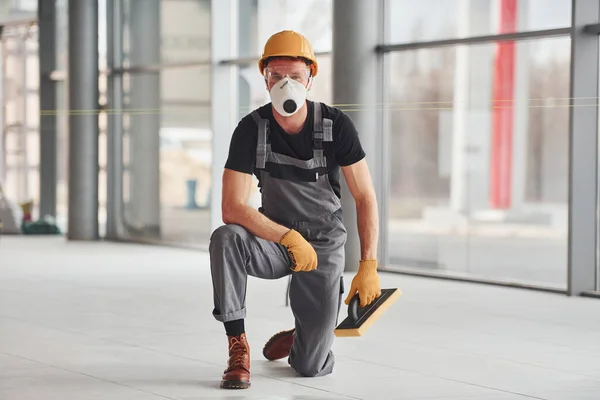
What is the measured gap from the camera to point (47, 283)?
796 cm

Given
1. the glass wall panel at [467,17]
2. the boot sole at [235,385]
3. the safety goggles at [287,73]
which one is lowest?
the boot sole at [235,385]

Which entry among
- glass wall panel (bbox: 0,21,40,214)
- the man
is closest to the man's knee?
the man

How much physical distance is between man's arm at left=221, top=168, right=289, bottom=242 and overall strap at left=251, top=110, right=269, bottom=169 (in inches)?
3.0

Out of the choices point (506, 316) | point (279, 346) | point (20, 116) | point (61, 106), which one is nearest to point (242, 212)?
point (279, 346)

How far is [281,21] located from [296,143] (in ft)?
20.7

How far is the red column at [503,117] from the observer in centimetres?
842

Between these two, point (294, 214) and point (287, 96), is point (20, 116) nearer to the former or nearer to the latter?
point (294, 214)

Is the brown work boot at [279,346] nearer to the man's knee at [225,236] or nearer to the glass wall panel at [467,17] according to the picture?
the man's knee at [225,236]

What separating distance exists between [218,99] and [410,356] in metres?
6.34

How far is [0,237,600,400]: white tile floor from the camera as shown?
4199 millimetres

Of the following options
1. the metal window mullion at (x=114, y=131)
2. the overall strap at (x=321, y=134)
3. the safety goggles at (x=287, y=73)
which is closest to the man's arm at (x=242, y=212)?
the overall strap at (x=321, y=134)

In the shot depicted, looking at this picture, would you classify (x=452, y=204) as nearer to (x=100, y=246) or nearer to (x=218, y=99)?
(x=218, y=99)

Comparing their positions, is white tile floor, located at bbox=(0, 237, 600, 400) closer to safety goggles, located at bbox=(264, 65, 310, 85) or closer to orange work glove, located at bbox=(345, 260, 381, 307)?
orange work glove, located at bbox=(345, 260, 381, 307)

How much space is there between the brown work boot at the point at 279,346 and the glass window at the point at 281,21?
5.44m
